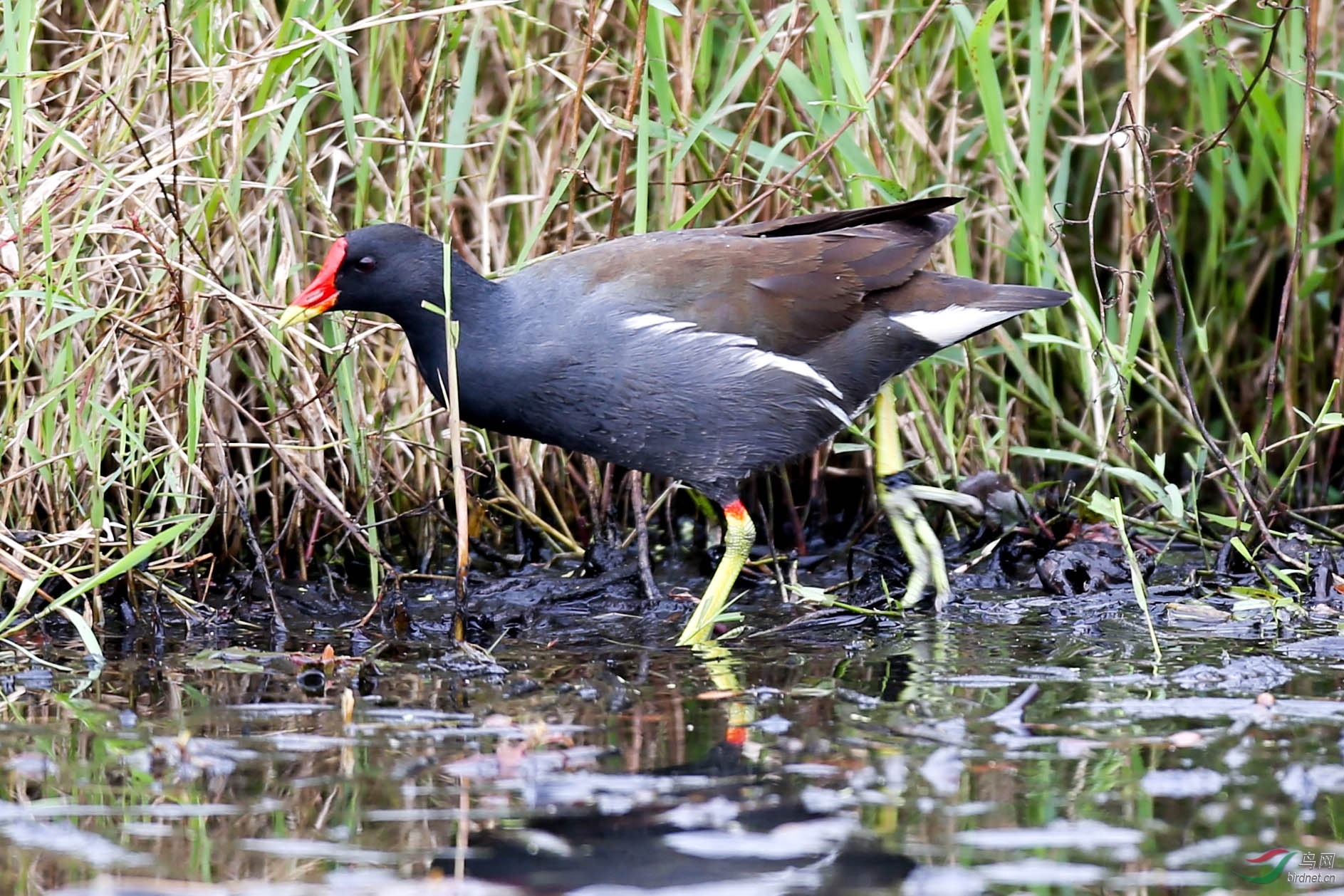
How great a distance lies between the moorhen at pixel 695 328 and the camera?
322 centimetres

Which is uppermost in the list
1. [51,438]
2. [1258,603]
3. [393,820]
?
[51,438]

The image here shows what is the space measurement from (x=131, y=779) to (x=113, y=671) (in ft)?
2.43

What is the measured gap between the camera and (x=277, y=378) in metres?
3.49

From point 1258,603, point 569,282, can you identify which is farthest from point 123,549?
point 1258,603

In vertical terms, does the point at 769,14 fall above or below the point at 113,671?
above

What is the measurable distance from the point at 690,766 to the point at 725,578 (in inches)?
42.8

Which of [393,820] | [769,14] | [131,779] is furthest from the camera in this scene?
[769,14]

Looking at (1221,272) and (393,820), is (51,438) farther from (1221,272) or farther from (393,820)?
(1221,272)
